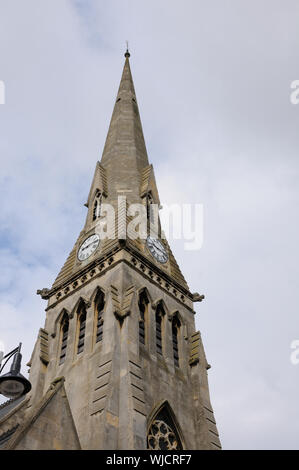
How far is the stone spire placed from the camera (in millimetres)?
35750

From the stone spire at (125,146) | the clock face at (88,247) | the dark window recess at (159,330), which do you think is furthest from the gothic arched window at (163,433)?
the stone spire at (125,146)

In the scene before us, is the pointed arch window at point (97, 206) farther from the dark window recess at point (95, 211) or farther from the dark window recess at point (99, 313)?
the dark window recess at point (99, 313)

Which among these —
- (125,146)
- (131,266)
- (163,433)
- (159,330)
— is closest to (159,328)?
(159,330)

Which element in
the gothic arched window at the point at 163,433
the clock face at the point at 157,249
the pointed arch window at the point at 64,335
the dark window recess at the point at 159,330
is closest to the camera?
the gothic arched window at the point at 163,433

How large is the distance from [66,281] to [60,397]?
8.41 metres

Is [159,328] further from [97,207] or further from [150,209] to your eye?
[97,207]

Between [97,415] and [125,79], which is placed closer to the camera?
[97,415]

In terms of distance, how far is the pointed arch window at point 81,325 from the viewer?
2699 centimetres

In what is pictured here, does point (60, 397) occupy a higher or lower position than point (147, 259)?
lower

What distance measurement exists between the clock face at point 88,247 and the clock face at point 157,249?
8.51 ft

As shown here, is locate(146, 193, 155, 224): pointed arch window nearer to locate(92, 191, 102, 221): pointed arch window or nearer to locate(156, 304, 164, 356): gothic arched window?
locate(92, 191, 102, 221): pointed arch window
